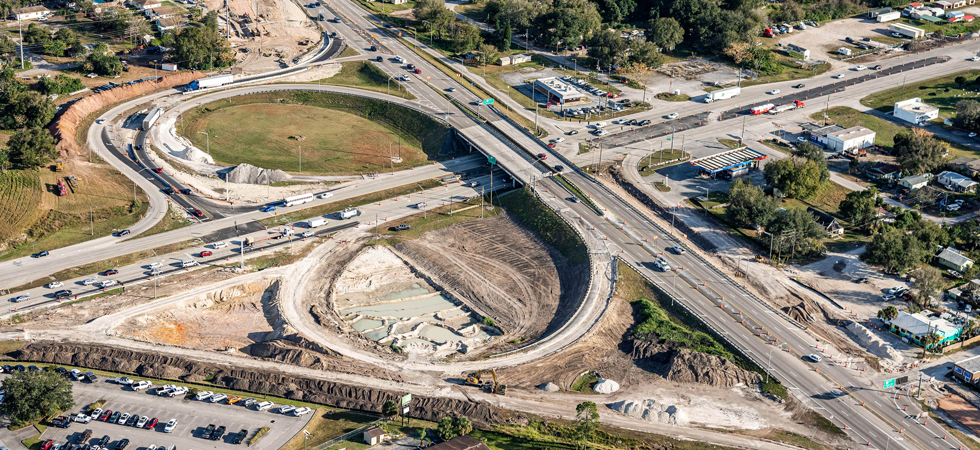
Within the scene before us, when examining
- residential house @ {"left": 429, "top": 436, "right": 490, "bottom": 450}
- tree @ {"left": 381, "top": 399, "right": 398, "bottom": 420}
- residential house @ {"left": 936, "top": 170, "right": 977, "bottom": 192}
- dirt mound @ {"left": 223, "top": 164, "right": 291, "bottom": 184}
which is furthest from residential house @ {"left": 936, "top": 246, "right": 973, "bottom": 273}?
dirt mound @ {"left": 223, "top": 164, "right": 291, "bottom": 184}


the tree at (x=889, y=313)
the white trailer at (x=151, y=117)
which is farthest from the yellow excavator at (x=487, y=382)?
the white trailer at (x=151, y=117)

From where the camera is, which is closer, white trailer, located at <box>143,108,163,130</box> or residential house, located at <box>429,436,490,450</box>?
residential house, located at <box>429,436,490,450</box>

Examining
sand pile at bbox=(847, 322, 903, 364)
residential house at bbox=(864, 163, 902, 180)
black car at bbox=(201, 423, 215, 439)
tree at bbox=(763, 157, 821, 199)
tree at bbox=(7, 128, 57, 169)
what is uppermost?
tree at bbox=(7, 128, 57, 169)

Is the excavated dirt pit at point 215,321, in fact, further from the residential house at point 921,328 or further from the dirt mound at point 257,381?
the residential house at point 921,328

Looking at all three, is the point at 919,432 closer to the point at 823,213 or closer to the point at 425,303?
the point at 823,213

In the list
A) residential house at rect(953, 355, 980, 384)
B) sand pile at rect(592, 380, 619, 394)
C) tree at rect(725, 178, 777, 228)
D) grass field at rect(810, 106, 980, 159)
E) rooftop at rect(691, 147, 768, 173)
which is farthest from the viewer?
grass field at rect(810, 106, 980, 159)

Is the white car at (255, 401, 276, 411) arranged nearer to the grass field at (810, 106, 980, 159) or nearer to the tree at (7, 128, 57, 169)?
the tree at (7, 128, 57, 169)

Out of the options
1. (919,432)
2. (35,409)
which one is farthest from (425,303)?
(919,432)
